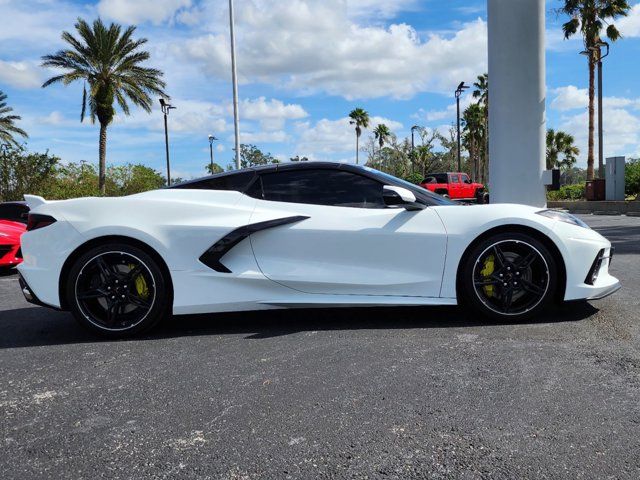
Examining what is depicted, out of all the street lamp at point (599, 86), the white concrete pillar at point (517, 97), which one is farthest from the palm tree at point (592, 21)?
the white concrete pillar at point (517, 97)

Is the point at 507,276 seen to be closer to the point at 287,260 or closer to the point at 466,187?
the point at 287,260

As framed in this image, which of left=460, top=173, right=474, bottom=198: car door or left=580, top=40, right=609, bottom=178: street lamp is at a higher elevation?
left=580, top=40, right=609, bottom=178: street lamp

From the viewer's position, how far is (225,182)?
406 cm

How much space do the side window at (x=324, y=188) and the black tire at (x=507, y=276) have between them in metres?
0.81

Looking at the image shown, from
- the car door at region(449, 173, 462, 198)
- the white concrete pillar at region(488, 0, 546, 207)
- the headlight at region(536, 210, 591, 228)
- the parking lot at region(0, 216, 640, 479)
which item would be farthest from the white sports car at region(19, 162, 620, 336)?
the car door at region(449, 173, 462, 198)

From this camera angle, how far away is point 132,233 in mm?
3709

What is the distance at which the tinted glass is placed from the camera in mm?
4023

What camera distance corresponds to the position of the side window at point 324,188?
3918 millimetres

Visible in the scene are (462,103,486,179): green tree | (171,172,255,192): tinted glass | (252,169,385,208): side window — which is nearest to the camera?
(252,169,385,208): side window

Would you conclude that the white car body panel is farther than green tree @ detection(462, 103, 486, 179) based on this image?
No

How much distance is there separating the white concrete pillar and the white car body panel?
4.58 metres

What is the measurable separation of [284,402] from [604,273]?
2.80 m

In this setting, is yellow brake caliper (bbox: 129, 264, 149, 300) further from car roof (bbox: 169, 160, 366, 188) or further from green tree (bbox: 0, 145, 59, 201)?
green tree (bbox: 0, 145, 59, 201)

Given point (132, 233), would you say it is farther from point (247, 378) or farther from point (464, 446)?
point (464, 446)
